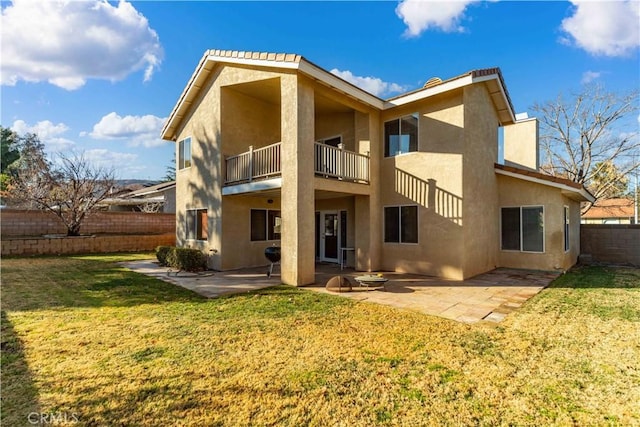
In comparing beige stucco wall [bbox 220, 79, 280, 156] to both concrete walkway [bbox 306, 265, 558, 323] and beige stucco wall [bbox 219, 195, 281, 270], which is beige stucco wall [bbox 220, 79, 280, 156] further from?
concrete walkway [bbox 306, 265, 558, 323]

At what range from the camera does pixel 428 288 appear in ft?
28.4

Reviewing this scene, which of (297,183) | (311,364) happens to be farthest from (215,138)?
(311,364)

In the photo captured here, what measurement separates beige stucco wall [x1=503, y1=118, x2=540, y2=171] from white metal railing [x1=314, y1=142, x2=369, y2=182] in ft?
25.7

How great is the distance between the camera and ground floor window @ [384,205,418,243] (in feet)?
36.1

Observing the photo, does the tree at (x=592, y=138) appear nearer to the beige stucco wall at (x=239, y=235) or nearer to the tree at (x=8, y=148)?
the beige stucco wall at (x=239, y=235)

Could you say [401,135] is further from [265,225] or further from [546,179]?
[265,225]

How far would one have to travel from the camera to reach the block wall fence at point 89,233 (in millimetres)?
14891

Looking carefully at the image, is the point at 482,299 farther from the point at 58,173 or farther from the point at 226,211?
the point at 58,173

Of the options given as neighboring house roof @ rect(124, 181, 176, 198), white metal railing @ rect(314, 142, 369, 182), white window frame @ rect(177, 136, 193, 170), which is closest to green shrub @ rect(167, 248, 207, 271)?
white window frame @ rect(177, 136, 193, 170)

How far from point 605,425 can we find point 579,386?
743 millimetres

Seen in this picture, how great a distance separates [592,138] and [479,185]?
60.2 feet

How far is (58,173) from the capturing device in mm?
17750

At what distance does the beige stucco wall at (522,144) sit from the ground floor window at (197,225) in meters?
13.9

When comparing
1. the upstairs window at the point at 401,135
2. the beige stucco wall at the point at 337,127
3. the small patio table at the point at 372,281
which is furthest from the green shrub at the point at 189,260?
the upstairs window at the point at 401,135
